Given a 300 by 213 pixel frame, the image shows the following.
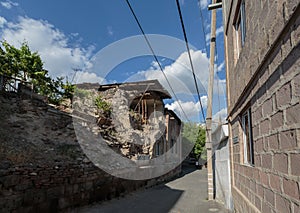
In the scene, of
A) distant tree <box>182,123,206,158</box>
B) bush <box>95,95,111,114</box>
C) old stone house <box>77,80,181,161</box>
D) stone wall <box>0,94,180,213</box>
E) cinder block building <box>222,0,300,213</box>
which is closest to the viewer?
cinder block building <box>222,0,300,213</box>

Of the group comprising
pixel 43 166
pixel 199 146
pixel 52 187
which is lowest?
pixel 52 187

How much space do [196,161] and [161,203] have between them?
72.8ft

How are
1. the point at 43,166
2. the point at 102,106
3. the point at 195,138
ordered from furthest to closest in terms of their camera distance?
the point at 195,138
the point at 102,106
the point at 43,166

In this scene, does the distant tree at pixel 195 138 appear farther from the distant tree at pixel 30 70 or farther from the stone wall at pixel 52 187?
the stone wall at pixel 52 187

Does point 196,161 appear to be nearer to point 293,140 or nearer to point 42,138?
point 42,138

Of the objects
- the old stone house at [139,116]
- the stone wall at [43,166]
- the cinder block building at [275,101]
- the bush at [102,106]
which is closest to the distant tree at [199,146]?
the old stone house at [139,116]

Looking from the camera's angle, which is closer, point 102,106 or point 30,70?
point 102,106

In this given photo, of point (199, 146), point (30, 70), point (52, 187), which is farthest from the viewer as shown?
point (199, 146)

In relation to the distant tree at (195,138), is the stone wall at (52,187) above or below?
below

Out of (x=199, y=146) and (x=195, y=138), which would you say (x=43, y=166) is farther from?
(x=199, y=146)

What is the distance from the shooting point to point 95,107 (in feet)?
41.9

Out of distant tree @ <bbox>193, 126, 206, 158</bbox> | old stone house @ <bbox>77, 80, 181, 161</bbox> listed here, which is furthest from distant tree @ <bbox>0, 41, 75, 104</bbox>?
distant tree @ <bbox>193, 126, 206, 158</bbox>

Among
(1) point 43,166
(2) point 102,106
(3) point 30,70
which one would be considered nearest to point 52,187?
(1) point 43,166

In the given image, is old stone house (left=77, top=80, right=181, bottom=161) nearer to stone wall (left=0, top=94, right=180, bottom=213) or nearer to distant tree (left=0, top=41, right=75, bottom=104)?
distant tree (left=0, top=41, right=75, bottom=104)
